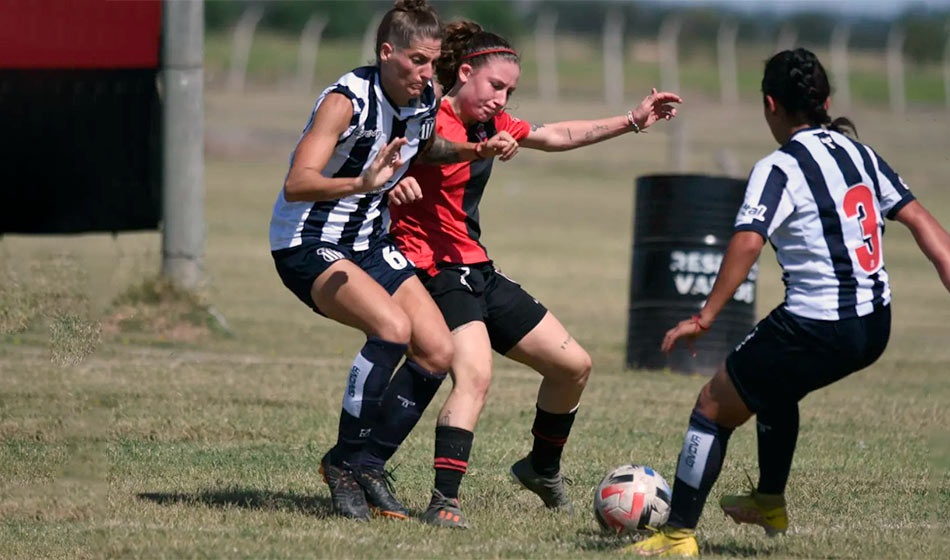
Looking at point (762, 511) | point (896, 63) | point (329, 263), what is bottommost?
Answer: point (762, 511)

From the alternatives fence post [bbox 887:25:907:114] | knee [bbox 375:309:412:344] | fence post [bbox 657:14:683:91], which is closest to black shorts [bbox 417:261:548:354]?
knee [bbox 375:309:412:344]

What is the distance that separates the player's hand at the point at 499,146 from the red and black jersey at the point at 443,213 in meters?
0.30

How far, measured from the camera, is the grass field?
5.35 metres

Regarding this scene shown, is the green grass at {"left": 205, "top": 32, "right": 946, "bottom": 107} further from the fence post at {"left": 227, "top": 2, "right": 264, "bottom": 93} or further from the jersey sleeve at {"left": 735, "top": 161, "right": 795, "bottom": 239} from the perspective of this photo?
the jersey sleeve at {"left": 735, "top": 161, "right": 795, "bottom": 239}

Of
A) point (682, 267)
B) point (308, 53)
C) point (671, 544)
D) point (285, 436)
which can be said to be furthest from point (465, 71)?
point (308, 53)

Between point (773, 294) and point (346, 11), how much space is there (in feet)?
127

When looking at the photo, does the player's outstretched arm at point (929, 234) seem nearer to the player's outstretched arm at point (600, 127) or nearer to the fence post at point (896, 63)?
the player's outstretched arm at point (600, 127)

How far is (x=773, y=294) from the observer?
56.8ft

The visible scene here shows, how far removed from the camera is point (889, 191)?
5.00 m

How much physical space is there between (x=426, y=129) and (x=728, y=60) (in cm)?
4102

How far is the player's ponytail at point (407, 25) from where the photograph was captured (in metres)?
5.51

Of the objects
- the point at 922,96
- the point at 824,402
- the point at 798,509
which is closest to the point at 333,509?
the point at 798,509

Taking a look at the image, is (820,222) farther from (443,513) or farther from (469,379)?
(443,513)

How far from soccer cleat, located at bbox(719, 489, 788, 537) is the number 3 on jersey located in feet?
3.26
